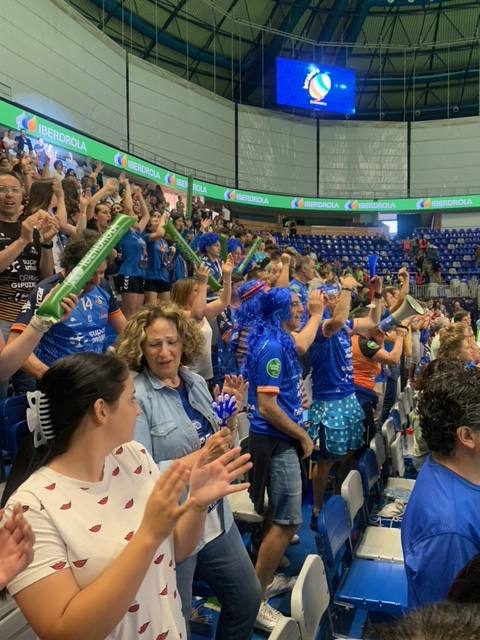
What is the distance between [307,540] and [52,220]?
8.54 feet

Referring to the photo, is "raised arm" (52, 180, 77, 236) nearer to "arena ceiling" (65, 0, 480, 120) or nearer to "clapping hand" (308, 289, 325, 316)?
"clapping hand" (308, 289, 325, 316)

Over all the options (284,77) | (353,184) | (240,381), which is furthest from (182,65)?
(240,381)

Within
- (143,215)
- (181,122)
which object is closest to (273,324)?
(143,215)

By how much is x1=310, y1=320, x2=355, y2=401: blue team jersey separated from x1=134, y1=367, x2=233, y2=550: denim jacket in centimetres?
178

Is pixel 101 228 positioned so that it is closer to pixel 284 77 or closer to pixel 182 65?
pixel 182 65

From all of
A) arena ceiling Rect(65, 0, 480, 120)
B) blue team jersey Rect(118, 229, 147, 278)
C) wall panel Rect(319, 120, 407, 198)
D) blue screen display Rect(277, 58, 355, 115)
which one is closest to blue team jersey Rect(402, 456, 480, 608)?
blue team jersey Rect(118, 229, 147, 278)

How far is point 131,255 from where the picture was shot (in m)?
5.28

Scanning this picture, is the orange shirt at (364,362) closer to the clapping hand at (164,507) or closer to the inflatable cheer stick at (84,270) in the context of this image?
the inflatable cheer stick at (84,270)

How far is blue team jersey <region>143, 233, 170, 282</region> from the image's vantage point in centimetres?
584

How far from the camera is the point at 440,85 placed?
2478 centimetres

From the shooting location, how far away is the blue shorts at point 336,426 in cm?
363

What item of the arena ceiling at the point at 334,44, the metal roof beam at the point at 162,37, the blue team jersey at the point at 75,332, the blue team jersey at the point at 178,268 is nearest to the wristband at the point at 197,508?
the blue team jersey at the point at 75,332

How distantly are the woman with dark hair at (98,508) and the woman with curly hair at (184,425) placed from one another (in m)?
0.34

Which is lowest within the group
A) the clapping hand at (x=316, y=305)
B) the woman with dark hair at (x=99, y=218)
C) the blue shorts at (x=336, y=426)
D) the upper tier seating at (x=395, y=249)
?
the blue shorts at (x=336, y=426)
